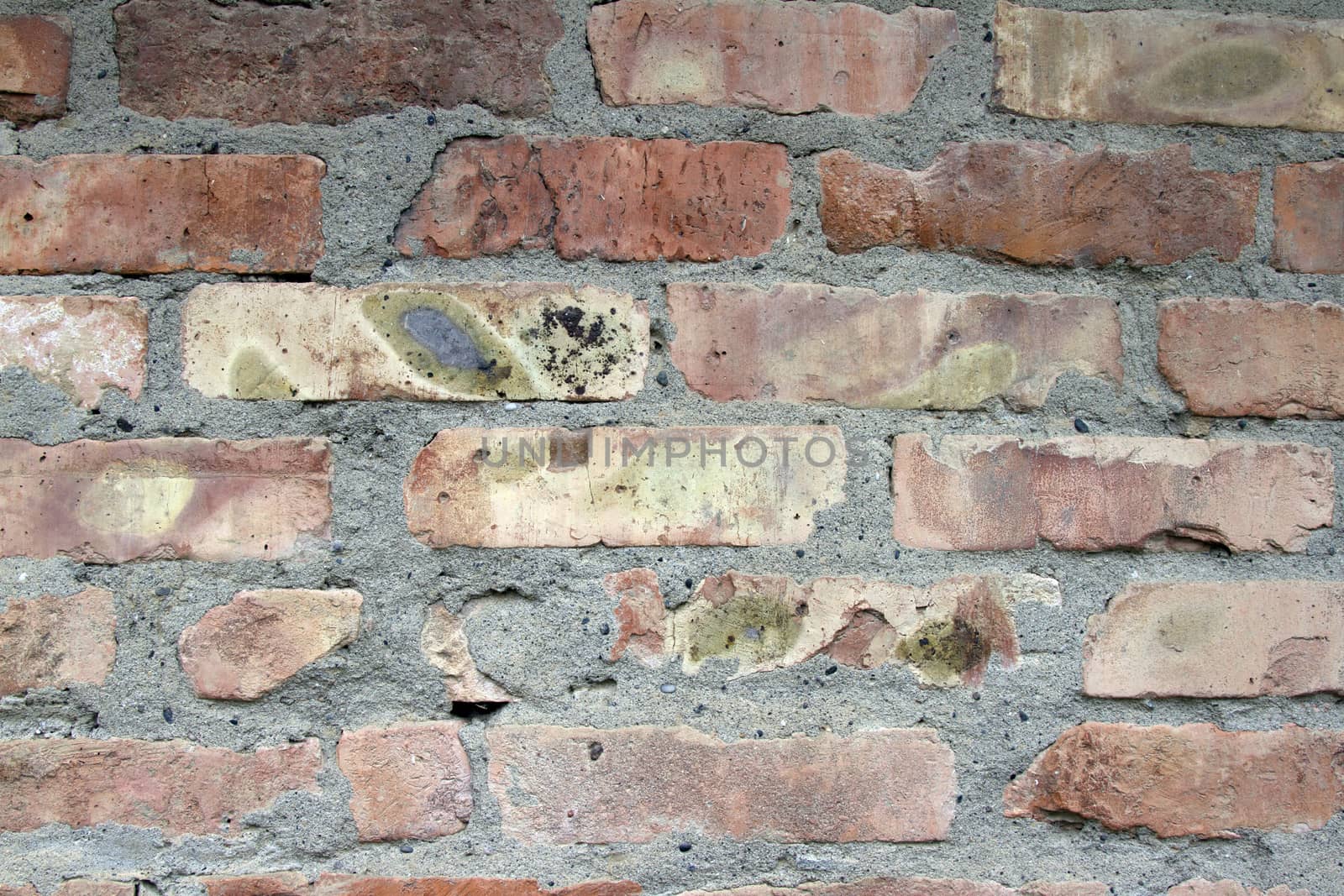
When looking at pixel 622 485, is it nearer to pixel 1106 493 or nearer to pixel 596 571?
pixel 596 571

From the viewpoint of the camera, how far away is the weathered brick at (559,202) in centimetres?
68

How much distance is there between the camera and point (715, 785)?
2.21 feet

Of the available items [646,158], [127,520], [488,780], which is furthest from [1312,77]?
[127,520]

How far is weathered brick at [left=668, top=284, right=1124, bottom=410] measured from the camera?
2.23 ft

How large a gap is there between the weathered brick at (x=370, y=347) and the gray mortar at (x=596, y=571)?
0.04 ft

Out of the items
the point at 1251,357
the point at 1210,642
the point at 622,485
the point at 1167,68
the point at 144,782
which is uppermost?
the point at 1167,68

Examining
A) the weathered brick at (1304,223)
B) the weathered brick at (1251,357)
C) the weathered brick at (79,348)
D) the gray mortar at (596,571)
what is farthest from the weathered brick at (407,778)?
the weathered brick at (1304,223)

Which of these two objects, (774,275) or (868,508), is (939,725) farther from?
(774,275)

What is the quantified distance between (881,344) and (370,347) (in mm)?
356

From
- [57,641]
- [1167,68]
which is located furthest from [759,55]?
[57,641]

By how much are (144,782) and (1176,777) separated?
0.72 m

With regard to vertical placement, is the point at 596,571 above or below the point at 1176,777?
above

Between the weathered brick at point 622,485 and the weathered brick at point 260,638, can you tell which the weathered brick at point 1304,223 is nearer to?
the weathered brick at point 622,485

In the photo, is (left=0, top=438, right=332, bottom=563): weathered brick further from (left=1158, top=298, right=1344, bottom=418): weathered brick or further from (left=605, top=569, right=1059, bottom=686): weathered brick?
(left=1158, top=298, right=1344, bottom=418): weathered brick
